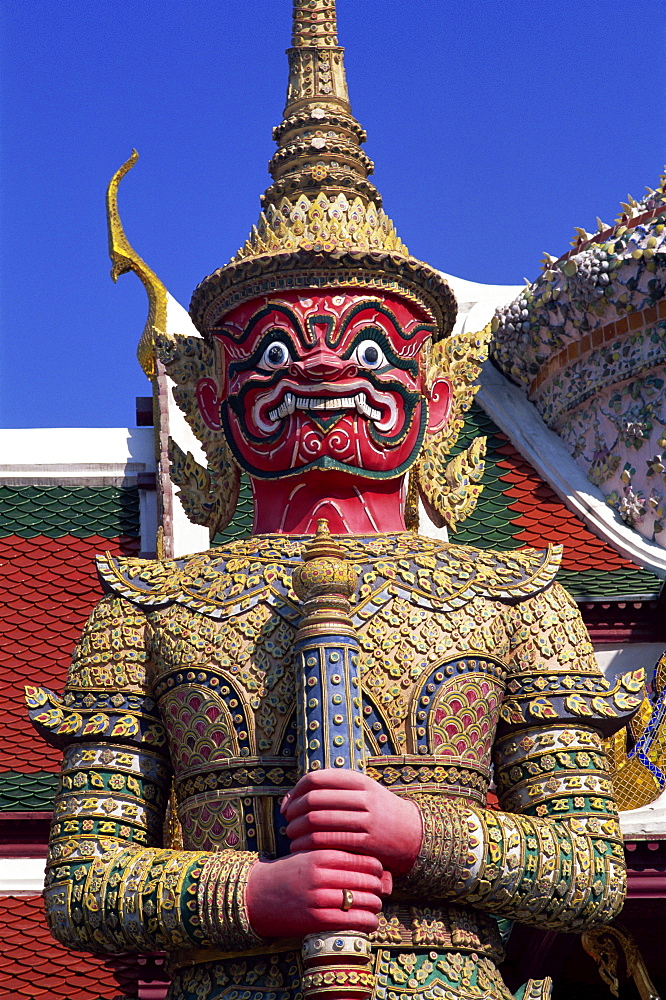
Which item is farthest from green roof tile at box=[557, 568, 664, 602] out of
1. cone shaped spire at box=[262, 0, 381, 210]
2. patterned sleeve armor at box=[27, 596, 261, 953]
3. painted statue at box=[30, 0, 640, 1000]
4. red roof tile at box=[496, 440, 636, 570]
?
patterned sleeve armor at box=[27, 596, 261, 953]

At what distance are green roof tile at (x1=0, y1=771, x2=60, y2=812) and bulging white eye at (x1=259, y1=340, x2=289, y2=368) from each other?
282 centimetres

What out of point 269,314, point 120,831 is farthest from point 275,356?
point 120,831

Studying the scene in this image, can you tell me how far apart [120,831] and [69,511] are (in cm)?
453

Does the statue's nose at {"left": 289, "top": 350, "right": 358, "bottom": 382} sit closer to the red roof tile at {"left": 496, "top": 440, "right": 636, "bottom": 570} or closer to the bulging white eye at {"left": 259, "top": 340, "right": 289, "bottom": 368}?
the bulging white eye at {"left": 259, "top": 340, "right": 289, "bottom": 368}

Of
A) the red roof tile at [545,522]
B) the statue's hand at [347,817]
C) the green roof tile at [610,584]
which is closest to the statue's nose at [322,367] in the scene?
the statue's hand at [347,817]

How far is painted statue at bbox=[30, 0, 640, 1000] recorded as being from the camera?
496 centimetres

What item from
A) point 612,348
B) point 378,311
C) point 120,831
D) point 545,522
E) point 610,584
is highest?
point 612,348

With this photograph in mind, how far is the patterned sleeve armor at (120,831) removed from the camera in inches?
195

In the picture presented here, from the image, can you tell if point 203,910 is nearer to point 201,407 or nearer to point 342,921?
point 342,921

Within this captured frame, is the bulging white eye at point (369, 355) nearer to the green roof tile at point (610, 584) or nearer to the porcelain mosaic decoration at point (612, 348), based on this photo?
the green roof tile at point (610, 584)

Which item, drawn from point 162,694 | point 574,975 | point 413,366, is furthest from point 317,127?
point 574,975

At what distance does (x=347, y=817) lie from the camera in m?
4.78

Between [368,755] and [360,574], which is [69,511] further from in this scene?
[368,755]

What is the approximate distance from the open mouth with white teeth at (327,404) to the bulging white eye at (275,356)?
13cm
